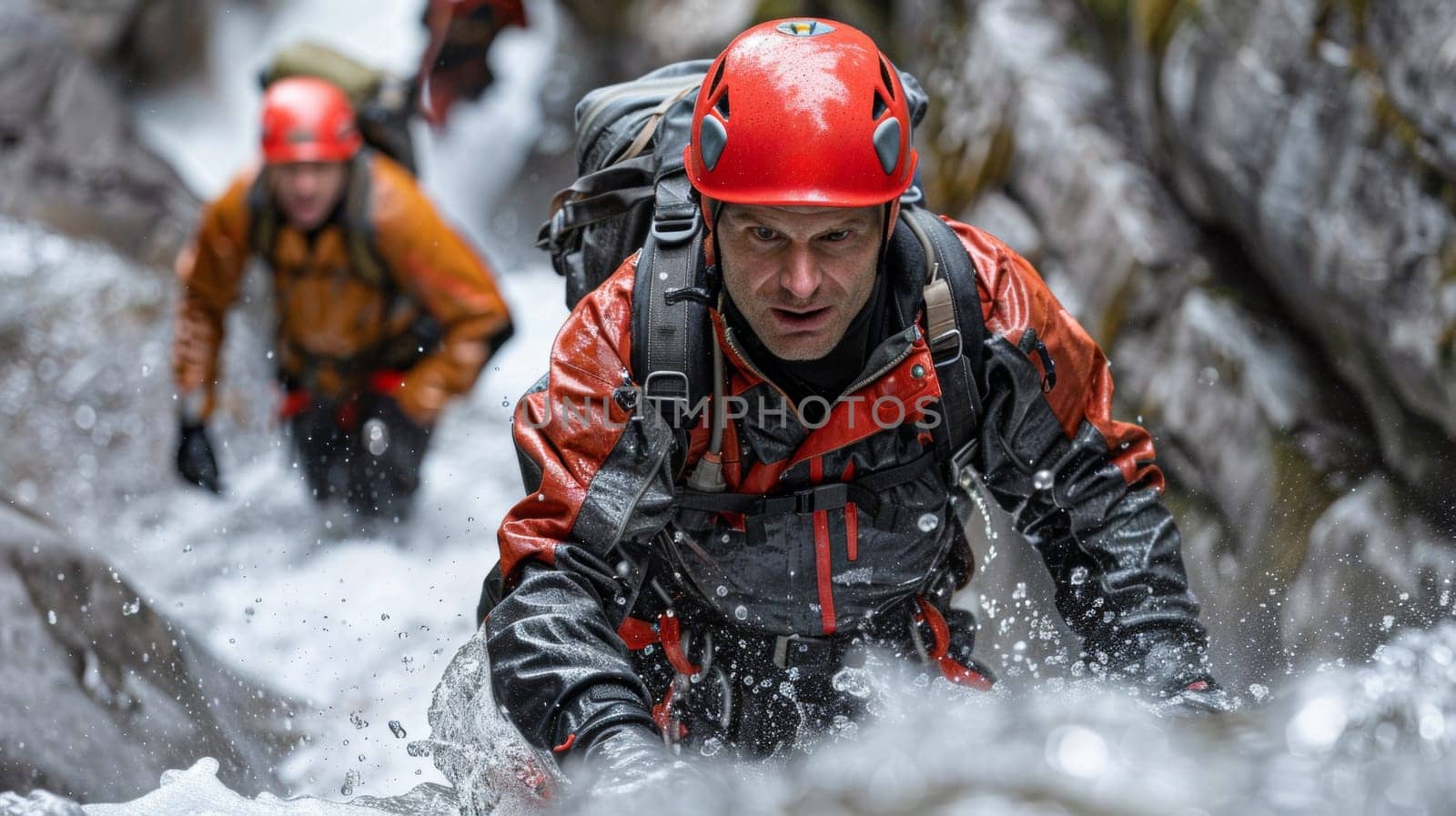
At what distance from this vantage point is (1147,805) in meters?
2.04

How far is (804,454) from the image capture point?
129 inches

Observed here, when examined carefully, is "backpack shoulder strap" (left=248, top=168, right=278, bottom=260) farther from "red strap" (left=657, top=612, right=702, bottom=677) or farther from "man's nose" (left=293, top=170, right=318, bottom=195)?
"red strap" (left=657, top=612, right=702, bottom=677)

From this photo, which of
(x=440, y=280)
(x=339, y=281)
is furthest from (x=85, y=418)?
(x=440, y=280)

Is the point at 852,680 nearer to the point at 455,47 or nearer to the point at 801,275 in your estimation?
the point at 801,275

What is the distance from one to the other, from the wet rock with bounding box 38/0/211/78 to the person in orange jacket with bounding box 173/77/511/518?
263 inches

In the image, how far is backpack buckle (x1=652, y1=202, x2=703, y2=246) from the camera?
3189 mm

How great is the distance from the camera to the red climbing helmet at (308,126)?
721cm

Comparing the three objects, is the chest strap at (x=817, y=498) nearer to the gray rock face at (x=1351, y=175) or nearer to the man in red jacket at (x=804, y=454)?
the man in red jacket at (x=804, y=454)

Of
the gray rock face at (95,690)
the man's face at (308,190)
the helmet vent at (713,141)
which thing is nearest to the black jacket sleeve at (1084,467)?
the helmet vent at (713,141)

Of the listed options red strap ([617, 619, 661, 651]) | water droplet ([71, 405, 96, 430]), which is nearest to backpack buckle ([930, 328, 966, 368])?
red strap ([617, 619, 661, 651])

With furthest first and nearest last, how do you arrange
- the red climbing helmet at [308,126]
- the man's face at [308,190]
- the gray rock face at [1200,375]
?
the red climbing helmet at [308,126]
the man's face at [308,190]
the gray rock face at [1200,375]

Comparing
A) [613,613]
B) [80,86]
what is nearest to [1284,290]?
[613,613]

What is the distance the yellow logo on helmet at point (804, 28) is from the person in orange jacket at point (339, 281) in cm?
404

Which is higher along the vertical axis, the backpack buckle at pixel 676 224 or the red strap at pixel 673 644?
the backpack buckle at pixel 676 224
